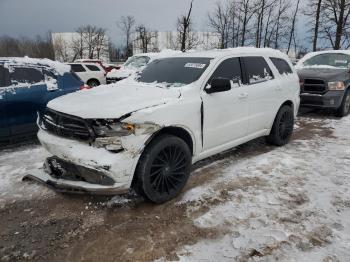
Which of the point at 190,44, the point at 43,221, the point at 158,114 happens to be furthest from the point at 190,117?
the point at 190,44

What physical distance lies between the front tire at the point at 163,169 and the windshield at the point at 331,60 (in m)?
7.46

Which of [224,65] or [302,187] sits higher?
[224,65]

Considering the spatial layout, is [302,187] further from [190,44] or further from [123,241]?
[190,44]

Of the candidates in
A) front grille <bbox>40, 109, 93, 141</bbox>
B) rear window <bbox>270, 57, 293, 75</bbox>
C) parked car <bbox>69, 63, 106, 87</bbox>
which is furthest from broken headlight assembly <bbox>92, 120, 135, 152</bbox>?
parked car <bbox>69, 63, 106, 87</bbox>

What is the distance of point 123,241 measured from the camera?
3.38 m

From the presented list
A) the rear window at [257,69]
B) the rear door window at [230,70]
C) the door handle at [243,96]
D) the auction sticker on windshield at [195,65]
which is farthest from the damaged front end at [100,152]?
the rear window at [257,69]

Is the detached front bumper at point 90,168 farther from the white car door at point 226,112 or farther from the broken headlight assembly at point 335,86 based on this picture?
the broken headlight assembly at point 335,86

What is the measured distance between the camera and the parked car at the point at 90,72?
19.1 metres

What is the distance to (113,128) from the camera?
3596mm

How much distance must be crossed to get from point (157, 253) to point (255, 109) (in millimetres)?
3072

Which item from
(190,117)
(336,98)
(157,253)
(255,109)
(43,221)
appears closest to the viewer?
(157,253)

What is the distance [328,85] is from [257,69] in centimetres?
424

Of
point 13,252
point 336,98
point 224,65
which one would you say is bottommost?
point 13,252

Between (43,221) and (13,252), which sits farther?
(43,221)
